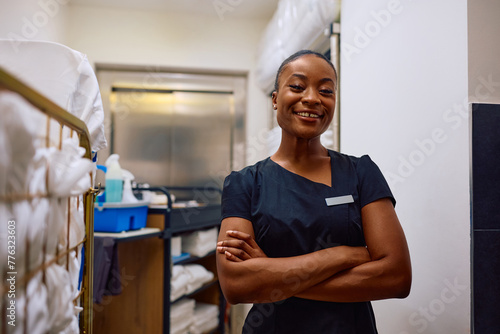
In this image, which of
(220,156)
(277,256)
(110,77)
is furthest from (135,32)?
(277,256)

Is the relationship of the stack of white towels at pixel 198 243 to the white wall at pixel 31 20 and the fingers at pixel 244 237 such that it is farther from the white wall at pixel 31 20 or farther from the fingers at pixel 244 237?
the fingers at pixel 244 237

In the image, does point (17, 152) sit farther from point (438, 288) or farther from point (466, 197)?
point (438, 288)

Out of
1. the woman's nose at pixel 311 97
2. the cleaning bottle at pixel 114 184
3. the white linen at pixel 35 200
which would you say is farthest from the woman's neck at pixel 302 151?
the cleaning bottle at pixel 114 184

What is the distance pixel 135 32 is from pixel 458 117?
3.06 m

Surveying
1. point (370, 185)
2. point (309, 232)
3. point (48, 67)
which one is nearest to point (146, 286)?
point (48, 67)

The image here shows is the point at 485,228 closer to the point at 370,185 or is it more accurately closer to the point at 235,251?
the point at 370,185

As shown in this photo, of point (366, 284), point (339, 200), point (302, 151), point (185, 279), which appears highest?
point (302, 151)

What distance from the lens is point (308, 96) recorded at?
3.31ft

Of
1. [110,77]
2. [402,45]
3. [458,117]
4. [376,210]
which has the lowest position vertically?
[376,210]

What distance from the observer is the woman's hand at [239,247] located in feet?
3.01

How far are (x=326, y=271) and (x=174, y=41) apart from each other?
3.03 m

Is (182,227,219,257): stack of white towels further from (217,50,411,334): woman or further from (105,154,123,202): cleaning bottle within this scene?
(217,50,411,334): woman

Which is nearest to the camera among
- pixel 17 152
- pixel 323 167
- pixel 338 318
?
pixel 17 152

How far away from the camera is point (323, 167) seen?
3.49 feet
